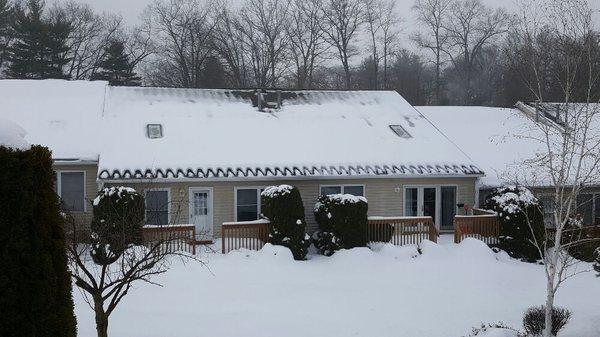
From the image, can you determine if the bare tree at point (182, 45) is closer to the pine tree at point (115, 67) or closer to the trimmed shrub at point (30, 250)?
the pine tree at point (115, 67)

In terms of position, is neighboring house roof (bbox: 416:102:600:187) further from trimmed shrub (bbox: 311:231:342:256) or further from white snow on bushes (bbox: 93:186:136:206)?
white snow on bushes (bbox: 93:186:136:206)

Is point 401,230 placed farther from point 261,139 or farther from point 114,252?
point 114,252

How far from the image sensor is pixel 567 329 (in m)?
11.0

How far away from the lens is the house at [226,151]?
18.4 m

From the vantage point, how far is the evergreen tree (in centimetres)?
3962

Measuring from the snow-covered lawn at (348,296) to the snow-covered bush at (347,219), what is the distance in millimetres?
516

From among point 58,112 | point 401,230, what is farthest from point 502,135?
point 58,112

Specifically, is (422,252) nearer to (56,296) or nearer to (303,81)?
(56,296)

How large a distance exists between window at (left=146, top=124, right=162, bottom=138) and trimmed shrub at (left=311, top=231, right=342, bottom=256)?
708 cm

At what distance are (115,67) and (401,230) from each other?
31864 millimetres

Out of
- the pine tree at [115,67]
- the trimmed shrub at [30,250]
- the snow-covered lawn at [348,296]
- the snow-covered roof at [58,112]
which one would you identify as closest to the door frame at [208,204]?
the snow-covered lawn at [348,296]

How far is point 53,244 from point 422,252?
12.9 meters

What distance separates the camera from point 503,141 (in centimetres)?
2364

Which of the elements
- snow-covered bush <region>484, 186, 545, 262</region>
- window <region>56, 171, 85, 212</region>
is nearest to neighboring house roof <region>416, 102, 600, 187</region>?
snow-covered bush <region>484, 186, 545, 262</region>
